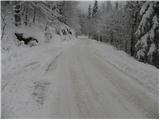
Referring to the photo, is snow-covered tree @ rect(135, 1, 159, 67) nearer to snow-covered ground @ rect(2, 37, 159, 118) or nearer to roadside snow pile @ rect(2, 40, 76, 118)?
snow-covered ground @ rect(2, 37, 159, 118)

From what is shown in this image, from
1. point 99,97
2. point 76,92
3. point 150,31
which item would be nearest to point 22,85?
point 76,92

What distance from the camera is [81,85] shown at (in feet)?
31.7

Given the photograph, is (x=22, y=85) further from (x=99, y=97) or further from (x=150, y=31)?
(x=150, y=31)

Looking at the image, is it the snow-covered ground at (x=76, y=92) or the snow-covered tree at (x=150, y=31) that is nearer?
the snow-covered ground at (x=76, y=92)

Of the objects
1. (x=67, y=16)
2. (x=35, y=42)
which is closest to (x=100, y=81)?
(x=35, y=42)

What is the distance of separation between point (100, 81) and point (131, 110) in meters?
3.37

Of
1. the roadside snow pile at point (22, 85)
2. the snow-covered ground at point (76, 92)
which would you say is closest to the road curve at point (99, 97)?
the snow-covered ground at point (76, 92)

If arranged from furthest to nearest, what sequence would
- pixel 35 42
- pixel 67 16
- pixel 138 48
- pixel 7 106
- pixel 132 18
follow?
pixel 67 16 → pixel 132 18 → pixel 35 42 → pixel 138 48 → pixel 7 106

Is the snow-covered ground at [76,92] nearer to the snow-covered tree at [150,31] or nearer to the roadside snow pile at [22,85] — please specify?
the roadside snow pile at [22,85]

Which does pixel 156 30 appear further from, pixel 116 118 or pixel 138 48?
pixel 116 118

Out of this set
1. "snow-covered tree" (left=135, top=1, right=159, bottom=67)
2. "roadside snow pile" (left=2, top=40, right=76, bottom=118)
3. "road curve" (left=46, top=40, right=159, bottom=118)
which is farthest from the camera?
"snow-covered tree" (left=135, top=1, right=159, bottom=67)

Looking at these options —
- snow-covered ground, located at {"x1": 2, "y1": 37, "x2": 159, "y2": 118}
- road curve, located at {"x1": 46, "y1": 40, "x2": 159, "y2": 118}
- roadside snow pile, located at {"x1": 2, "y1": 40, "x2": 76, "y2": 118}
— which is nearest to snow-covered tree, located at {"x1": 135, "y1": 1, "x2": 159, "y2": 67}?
snow-covered ground, located at {"x1": 2, "y1": 37, "x2": 159, "y2": 118}

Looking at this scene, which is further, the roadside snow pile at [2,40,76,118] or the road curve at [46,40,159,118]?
the roadside snow pile at [2,40,76,118]

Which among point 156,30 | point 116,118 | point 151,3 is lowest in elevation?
point 116,118
